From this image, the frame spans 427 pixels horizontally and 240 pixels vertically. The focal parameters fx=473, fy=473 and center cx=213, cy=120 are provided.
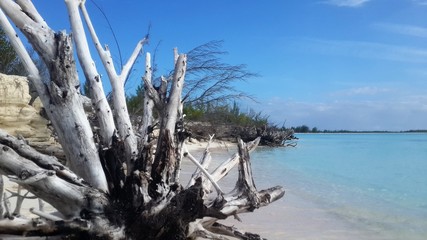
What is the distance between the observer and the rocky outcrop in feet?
29.6

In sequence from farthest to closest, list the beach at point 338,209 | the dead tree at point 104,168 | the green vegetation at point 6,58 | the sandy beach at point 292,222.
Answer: the green vegetation at point 6,58, the beach at point 338,209, the sandy beach at point 292,222, the dead tree at point 104,168

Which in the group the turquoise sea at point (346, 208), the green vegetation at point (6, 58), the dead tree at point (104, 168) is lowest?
the turquoise sea at point (346, 208)

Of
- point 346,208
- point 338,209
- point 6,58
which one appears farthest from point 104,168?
point 6,58

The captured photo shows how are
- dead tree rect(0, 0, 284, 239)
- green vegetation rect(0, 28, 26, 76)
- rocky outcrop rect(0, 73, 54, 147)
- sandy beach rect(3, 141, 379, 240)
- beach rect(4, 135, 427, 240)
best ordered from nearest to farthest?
dead tree rect(0, 0, 284, 239), sandy beach rect(3, 141, 379, 240), beach rect(4, 135, 427, 240), rocky outcrop rect(0, 73, 54, 147), green vegetation rect(0, 28, 26, 76)

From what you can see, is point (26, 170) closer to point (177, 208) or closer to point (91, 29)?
point (177, 208)

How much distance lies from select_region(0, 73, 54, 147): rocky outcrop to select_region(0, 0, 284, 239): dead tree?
5255 mm

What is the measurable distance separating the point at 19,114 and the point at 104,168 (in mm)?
6424

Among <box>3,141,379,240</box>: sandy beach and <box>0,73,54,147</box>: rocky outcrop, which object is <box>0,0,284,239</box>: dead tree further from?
<box>0,73,54,147</box>: rocky outcrop

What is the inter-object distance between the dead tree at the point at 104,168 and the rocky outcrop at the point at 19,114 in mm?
5255

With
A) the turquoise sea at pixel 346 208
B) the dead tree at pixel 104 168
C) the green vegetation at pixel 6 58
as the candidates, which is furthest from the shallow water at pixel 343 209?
the green vegetation at pixel 6 58

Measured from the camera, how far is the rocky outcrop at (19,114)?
9.03 meters

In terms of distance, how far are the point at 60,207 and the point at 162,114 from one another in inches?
47.2

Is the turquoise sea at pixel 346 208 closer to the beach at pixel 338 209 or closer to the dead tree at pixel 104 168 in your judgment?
the beach at pixel 338 209

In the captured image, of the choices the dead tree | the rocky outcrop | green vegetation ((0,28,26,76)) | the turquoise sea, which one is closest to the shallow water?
the turquoise sea
